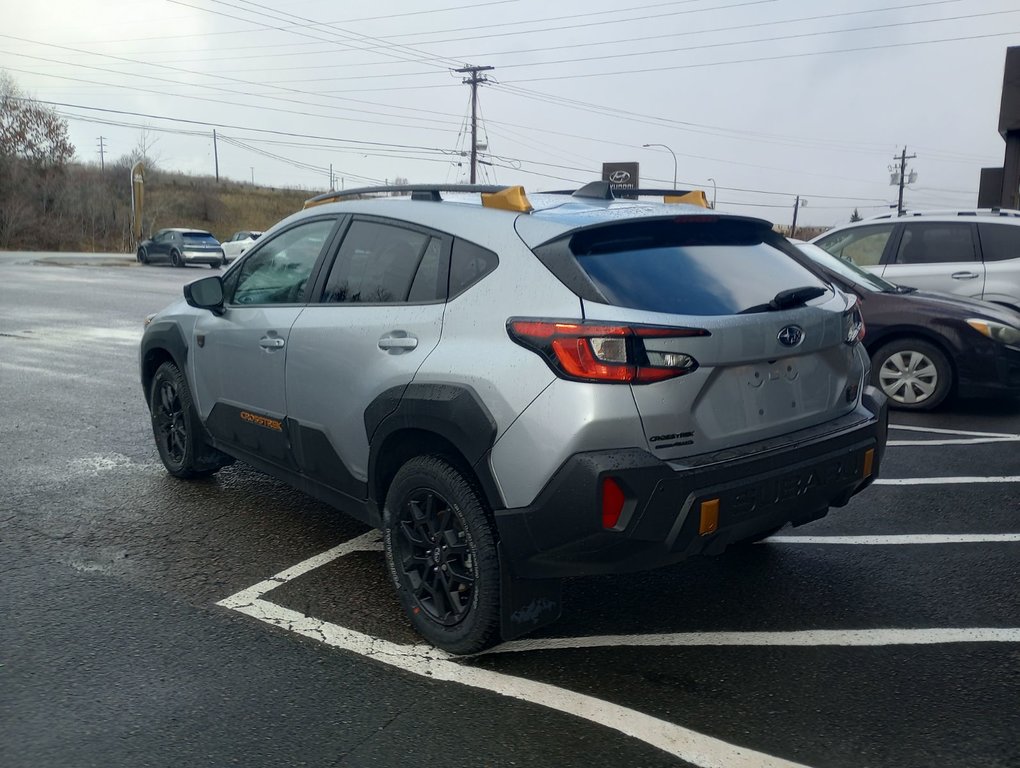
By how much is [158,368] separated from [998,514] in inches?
203

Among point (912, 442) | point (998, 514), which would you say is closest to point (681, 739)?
point (998, 514)

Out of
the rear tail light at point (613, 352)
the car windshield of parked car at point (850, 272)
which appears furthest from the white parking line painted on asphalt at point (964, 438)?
the rear tail light at point (613, 352)

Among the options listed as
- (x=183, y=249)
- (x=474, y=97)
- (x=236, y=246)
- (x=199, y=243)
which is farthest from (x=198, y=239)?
(x=474, y=97)

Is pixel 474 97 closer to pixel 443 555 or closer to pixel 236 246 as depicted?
pixel 236 246

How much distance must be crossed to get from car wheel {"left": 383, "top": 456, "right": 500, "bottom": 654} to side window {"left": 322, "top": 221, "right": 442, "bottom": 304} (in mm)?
740

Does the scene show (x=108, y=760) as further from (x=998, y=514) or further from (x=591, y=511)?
(x=998, y=514)

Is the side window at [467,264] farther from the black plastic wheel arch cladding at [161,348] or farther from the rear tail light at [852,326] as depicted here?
the black plastic wheel arch cladding at [161,348]

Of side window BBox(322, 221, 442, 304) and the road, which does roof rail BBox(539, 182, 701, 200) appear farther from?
the road

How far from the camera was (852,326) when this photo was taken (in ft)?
12.7

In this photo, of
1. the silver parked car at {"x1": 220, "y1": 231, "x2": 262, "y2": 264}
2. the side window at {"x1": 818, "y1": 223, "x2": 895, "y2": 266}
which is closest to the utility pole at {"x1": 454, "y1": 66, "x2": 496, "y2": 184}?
the silver parked car at {"x1": 220, "y1": 231, "x2": 262, "y2": 264}

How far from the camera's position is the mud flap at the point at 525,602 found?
3.26 metres

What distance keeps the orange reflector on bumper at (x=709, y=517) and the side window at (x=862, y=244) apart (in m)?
7.52

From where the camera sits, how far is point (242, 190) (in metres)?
104

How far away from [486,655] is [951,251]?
8.09m
